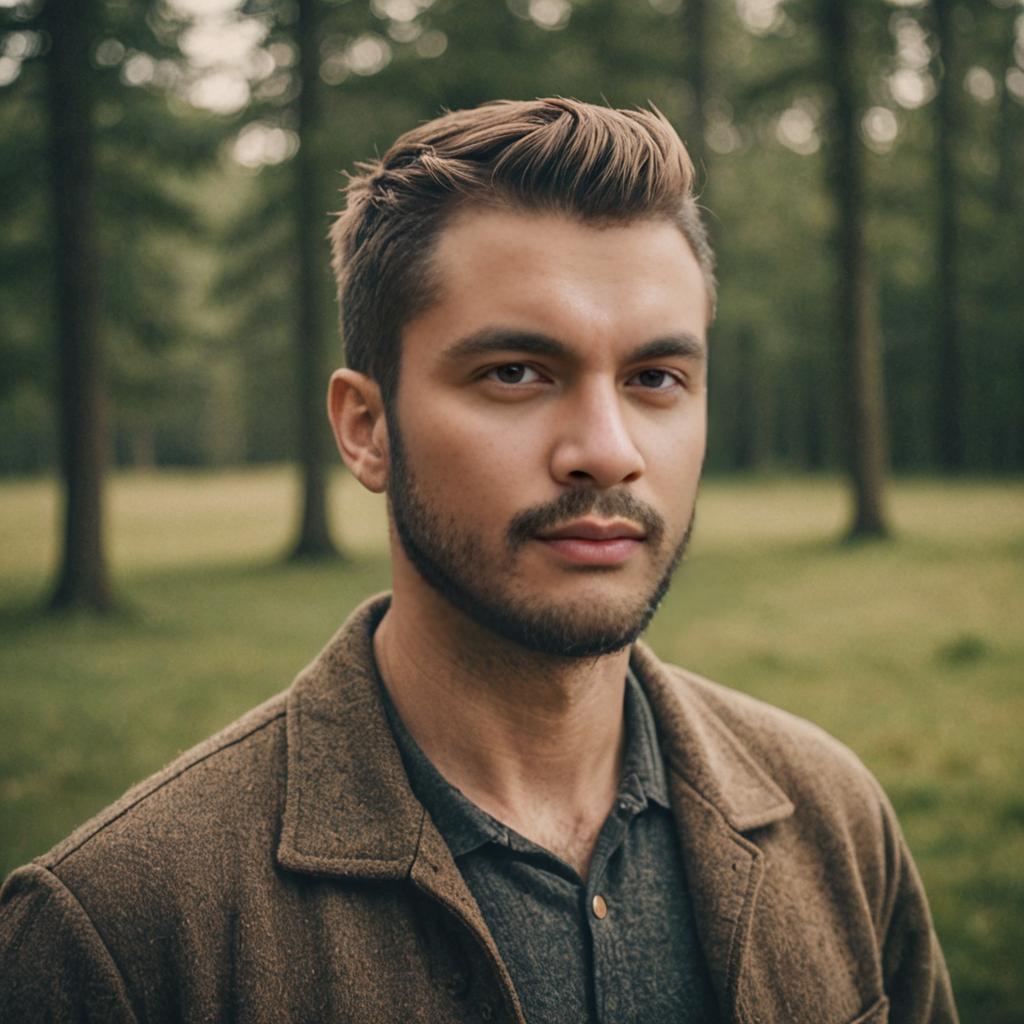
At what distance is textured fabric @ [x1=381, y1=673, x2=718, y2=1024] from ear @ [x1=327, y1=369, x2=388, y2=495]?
A: 59 centimetres

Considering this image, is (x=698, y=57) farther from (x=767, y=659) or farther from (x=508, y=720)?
(x=508, y=720)

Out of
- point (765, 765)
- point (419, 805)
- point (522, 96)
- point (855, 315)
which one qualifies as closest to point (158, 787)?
point (419, 805)

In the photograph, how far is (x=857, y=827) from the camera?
2.24 m

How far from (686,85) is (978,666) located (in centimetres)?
1557

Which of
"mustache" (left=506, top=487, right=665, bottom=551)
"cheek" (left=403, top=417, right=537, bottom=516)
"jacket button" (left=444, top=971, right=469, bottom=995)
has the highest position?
"cheek" (left=403, top=417, right=537, bottom=516)

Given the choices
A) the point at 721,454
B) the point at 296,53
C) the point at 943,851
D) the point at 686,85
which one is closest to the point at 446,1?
the point at 296,53

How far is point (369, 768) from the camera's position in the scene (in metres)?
1.93

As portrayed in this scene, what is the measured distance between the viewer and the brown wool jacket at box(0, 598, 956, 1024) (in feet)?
5.36

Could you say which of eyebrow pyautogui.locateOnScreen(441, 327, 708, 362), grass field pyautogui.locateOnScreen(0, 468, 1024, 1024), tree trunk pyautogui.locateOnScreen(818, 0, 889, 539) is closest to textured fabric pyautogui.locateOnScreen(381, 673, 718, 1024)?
eyebrow pyautogui.locateOnScreen(441, 327, 708, 362)

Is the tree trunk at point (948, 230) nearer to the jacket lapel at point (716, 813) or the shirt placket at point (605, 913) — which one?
the jacket lapel at point (716, 813)

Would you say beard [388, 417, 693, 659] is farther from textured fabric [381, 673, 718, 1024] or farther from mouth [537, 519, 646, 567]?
textured fabric [381, 673, 718, 1024]

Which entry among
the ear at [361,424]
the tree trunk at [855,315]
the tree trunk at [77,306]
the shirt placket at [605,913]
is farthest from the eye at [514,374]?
the tree trunk at [855,315]

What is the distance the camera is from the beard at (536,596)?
186 centimetres

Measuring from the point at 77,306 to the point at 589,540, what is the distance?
12.0 meters
